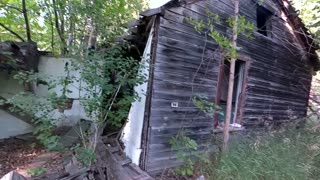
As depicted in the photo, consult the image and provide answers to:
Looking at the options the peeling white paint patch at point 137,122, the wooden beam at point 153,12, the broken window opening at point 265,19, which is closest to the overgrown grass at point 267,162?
the peeling white paint patch at point 137,122

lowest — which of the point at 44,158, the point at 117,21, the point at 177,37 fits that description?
the point at 44,158

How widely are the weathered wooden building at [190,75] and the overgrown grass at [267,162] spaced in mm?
708

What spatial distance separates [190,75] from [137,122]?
1325 millimetres

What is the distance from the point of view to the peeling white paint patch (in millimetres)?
3980

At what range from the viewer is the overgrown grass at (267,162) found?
12.2 ft

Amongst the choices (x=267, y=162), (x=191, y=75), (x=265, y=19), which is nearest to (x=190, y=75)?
(x=191, y=75)

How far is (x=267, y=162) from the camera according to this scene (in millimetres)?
3979

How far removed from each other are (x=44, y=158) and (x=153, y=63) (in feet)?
8.30

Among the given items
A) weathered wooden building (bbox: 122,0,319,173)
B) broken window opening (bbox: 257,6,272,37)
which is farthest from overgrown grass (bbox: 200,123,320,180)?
broken window opening (bbox: 257,6,272,37)

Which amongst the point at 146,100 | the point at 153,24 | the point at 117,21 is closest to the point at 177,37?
the point at 153,24

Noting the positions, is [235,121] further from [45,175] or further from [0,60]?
[0,60]

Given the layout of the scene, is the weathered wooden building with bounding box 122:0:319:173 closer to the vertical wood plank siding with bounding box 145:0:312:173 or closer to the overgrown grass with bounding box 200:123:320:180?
the vertical wood plank siding with bounding box 145:0:312:173

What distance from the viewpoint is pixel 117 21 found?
5438mm

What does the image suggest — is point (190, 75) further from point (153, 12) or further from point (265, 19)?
point (265, 19)
